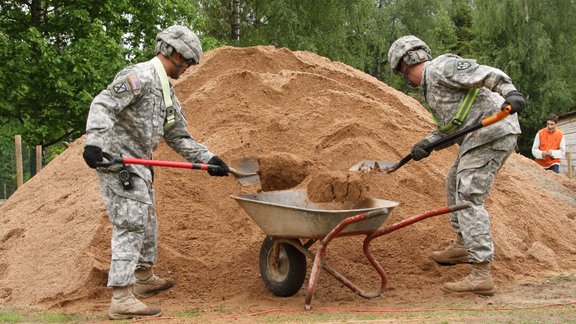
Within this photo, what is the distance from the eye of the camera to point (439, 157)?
7.22 m

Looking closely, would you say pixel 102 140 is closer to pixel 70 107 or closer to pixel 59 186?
pixel 59 186

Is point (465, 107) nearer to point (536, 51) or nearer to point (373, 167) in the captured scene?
point (373, 167)

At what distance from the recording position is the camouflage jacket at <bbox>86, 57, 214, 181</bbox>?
4.52 metres

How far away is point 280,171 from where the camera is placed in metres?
5.61

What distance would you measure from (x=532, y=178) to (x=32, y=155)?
14122mm

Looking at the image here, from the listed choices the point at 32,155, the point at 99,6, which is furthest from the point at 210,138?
the point at 32,155

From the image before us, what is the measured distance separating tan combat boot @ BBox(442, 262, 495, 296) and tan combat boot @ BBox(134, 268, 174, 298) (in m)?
2.27

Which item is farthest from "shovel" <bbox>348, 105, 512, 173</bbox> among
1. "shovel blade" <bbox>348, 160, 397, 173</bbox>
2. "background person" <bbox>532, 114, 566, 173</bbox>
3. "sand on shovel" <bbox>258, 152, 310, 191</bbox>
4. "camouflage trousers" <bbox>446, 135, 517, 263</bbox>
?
"background person" <bbox>532, 114, 566, 173</bbox>

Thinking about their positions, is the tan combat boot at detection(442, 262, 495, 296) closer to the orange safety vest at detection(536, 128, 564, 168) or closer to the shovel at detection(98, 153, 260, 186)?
the shovel at detection(98, 153, 260, 186)

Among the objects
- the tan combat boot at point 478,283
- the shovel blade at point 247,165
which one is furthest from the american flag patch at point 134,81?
the tan combat boot at point 478,283

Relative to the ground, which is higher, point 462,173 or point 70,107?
point 462,173

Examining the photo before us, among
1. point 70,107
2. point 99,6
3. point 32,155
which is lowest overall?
point 32,155

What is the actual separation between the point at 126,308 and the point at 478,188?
2685mm

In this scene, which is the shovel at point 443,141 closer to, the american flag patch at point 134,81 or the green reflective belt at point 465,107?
the green reflective belt at point 465,107
